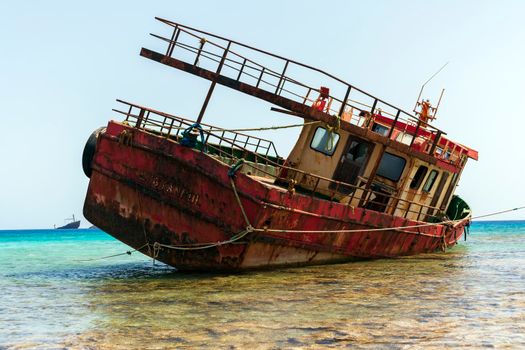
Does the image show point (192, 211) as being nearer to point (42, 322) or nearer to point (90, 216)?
point (90, 216)

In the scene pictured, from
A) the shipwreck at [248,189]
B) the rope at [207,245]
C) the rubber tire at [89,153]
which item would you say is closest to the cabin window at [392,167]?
the shipwreck at [248,189]

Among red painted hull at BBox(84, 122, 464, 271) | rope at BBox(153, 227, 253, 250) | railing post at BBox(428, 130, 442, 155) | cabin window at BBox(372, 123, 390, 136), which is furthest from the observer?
cabin window at BBox(372, 123, 390, 136)

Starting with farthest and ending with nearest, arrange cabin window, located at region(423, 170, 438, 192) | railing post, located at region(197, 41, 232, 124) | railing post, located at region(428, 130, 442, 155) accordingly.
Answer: cabin window, located at region(423, 170, 438, 192), railing post, located at region(428, 130, 442, 155), railing post, located at region(197, 41, 232, 124)

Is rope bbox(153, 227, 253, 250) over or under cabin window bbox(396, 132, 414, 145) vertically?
under

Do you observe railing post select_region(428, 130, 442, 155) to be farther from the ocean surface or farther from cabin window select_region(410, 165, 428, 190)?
the ocean surface

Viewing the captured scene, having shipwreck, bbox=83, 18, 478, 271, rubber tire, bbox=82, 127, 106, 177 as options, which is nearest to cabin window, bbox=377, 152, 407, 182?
shipwreck, bbox=83, 18, 478, 271

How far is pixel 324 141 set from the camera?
15.3 metres

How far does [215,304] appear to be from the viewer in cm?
931

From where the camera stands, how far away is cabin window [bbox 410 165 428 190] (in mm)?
16203

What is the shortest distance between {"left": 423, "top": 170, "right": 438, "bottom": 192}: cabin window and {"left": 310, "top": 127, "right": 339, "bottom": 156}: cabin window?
3233 mm

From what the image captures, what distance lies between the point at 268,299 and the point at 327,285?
68.3 inches

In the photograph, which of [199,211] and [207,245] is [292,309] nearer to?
[207,245]

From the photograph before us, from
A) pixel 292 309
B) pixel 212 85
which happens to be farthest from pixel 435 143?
pixel 292 309

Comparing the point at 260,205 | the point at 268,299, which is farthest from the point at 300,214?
the point at 268,299
